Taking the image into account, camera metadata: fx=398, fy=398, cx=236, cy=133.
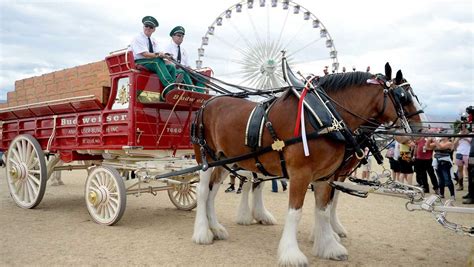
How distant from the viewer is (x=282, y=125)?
14.0 feet

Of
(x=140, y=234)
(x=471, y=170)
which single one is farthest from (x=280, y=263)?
(x=471, y=170)

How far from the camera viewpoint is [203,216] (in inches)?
206

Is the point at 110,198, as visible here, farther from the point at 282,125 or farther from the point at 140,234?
the point at 282,125

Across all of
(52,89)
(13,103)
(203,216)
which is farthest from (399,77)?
(13,103)

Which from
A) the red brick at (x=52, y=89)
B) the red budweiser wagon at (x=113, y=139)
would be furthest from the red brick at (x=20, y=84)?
the red brick at (x=52, y=89)

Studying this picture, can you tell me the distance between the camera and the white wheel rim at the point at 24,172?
695cm

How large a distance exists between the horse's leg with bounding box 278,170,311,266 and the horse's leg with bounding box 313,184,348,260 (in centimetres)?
52

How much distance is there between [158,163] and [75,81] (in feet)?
7.63

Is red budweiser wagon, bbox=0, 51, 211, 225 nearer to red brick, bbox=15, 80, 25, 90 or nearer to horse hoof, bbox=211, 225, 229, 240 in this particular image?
red brick, bbox=15, 80, 25, 90

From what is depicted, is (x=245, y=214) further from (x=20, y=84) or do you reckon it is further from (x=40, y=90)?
(x=20, y=84)

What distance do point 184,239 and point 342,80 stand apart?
9.39ft

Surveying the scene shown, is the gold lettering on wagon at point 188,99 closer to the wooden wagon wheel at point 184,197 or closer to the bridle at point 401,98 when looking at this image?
the wooden wagon wheel at point 184,197

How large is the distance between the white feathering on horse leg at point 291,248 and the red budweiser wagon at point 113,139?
87.3 inches

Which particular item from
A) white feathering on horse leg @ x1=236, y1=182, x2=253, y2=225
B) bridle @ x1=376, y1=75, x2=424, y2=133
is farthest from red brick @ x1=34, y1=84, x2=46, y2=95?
bridle @ x1=376, y1=75, x2=424, y2=133
